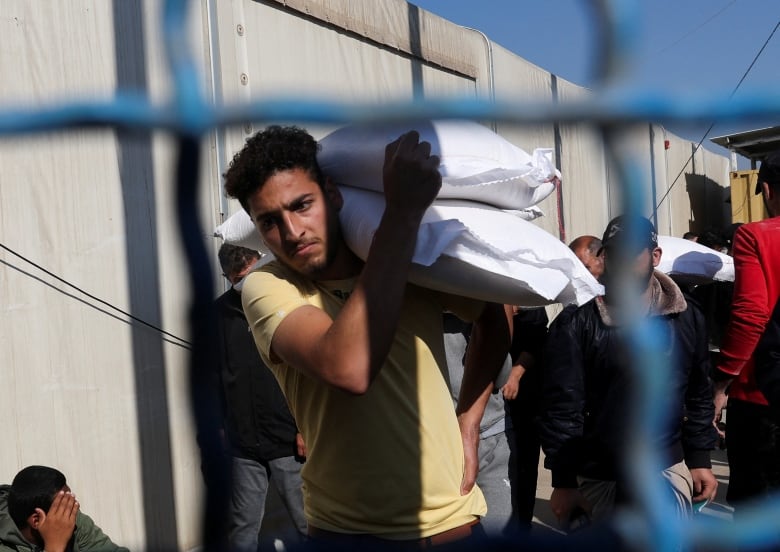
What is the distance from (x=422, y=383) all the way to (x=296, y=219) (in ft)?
1.30

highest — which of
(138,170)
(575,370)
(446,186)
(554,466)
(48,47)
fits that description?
(48,47)

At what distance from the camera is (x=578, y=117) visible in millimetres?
826

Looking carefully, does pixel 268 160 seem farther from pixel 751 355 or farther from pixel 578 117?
pixel 751 355

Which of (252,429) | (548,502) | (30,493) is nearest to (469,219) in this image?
(30,493)

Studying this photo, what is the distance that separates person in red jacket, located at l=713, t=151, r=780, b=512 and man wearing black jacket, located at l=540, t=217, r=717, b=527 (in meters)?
0.11

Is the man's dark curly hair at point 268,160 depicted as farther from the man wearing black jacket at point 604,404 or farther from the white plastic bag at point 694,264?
the white plastic bag at point 694,264

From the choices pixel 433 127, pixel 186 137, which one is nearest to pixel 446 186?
pixel 433 127

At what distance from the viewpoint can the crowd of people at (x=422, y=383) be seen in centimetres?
133

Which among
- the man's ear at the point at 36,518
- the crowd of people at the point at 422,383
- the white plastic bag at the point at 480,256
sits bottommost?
the man's ear at the point at 36,518

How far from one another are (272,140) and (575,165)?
6513 mm

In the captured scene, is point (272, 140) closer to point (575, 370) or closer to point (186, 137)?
point (186, 137)

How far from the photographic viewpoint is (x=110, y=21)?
3.74 metres

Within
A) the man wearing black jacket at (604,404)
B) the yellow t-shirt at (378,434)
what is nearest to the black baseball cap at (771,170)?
the man wearing black jacket at (604,404)

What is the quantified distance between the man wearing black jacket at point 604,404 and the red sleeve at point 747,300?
17 centimetres
